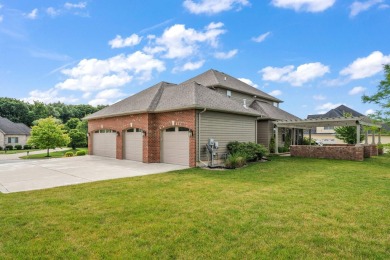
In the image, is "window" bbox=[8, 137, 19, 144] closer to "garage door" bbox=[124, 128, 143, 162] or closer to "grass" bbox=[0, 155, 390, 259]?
"garage door" bbox=[124, 128, 143, 162]

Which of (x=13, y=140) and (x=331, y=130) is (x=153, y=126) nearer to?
(x=331, y=130)

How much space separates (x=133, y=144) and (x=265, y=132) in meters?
11.3

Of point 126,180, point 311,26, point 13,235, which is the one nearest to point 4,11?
point 126,180

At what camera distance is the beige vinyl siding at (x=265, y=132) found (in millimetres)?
20594

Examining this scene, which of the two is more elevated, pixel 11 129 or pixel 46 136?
pixel 11 129

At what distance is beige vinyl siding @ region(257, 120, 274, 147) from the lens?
67.6ft

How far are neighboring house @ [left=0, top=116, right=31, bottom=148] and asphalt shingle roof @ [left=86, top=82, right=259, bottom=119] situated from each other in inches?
1419

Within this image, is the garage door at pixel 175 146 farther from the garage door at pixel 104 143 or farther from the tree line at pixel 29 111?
the tree line at pixel 29 111

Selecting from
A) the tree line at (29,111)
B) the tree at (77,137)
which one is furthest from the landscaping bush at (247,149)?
the tree line at (29,111)

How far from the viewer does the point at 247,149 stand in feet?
47.1

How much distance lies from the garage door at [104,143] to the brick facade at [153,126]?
113 centimetres

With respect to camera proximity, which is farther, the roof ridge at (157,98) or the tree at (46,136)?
the tree at (46,136)

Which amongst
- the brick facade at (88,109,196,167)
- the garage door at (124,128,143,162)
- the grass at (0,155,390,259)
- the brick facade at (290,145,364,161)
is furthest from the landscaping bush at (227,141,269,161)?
the grass at (0,155,390,259)

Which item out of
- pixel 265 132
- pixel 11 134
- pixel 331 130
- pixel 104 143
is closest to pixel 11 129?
pixel 11 134
